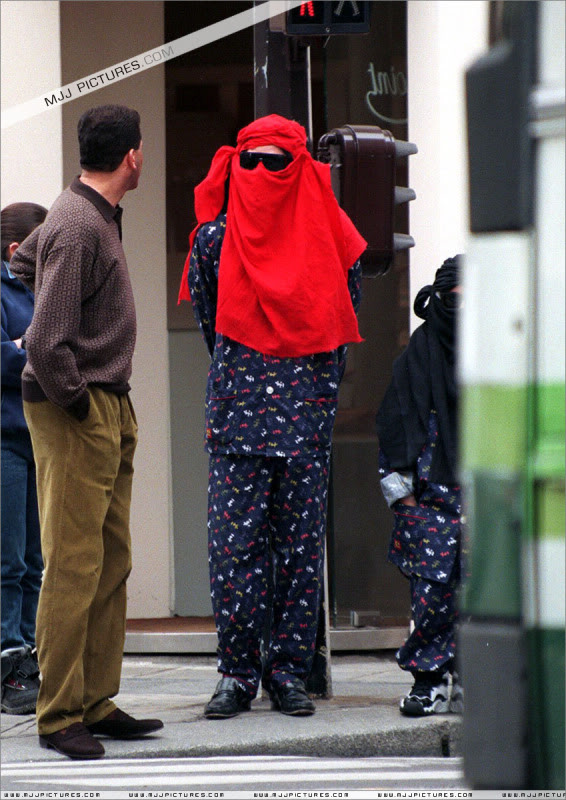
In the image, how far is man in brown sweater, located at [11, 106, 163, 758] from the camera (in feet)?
14.3

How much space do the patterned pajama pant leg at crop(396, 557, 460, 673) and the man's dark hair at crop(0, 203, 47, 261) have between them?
6.58ft

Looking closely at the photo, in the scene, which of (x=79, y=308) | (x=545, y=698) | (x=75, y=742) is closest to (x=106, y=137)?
(x=79, y=308)

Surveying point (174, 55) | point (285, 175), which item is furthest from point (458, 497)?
point (174, 55)

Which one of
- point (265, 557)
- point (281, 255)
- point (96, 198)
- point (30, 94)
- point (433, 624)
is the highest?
point (30, 94)

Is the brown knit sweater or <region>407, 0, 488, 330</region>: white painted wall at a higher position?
<region>407, 0, 488, 330</region>: white painted wall

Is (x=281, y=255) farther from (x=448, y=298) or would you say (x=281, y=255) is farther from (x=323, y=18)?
(x=323, y=18)

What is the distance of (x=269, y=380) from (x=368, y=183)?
0.95 metres

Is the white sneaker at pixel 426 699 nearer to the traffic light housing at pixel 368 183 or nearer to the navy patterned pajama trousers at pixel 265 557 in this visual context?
the navy patterned pajama trousers at pixel 265 557

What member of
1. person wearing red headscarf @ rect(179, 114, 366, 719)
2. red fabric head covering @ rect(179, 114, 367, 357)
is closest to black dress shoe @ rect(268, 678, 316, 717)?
person wearing red headscarf @ rect(179, 114, 366, 719)

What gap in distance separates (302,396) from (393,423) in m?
0.37

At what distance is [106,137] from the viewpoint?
4594 mm

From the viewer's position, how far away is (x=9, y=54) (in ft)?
20.6

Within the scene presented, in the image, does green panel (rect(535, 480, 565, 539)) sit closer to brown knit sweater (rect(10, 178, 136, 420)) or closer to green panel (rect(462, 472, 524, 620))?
green panel (rect(462, 472, 524, 620))

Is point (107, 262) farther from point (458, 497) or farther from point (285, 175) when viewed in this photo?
point (458, 497)
